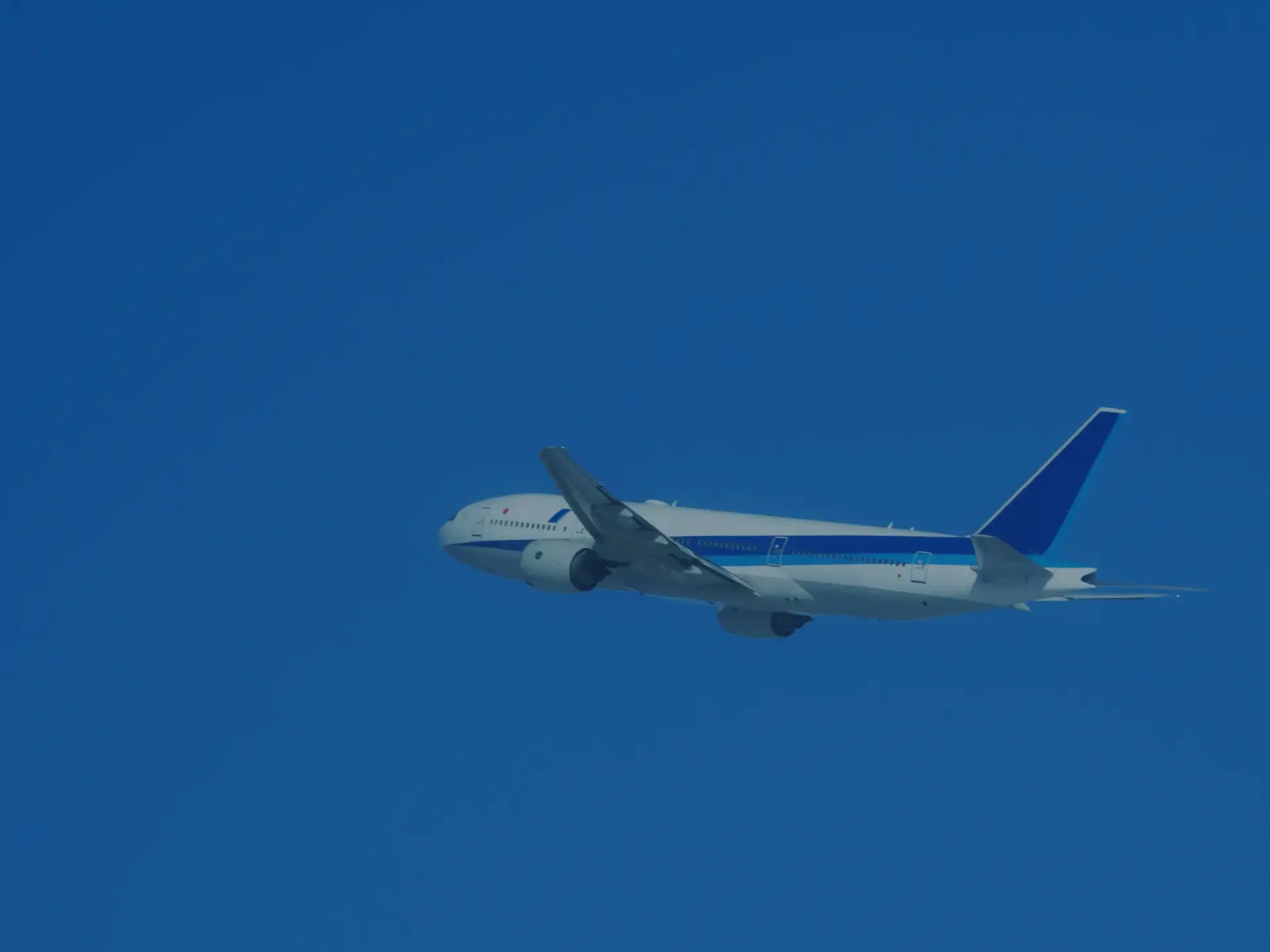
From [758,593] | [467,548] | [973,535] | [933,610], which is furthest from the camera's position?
[467,548]

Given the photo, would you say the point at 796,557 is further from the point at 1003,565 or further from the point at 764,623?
the point at 1003,565

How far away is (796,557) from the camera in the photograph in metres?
52.7

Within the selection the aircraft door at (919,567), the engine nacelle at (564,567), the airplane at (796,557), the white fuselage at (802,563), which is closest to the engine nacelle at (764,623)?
the airplane at (796,557)

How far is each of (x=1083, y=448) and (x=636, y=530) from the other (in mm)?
12465

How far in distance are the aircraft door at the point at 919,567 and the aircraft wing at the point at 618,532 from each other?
19.2 feet

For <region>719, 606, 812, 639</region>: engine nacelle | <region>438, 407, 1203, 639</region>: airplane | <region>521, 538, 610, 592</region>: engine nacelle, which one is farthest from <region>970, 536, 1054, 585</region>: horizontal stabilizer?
<region>521, 538, 610, 592</region>: engine nacelle

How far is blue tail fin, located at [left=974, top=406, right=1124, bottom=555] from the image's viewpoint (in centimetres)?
4703

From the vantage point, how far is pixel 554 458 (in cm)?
4984

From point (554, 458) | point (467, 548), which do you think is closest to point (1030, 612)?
point (554, 458)

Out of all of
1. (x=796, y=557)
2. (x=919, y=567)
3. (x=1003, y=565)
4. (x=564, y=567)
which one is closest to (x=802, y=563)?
(x=796, y=557)

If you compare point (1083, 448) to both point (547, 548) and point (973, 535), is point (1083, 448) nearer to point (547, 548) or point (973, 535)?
point (973, 535)

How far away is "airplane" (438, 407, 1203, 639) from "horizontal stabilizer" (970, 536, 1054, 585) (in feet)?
0.13

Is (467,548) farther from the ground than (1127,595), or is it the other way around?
(467,548)

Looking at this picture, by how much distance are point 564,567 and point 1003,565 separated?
43.9 ft
